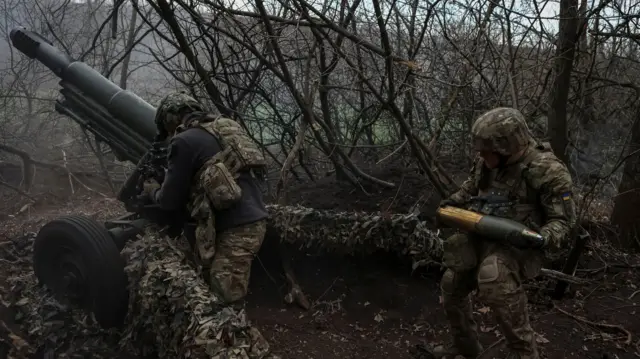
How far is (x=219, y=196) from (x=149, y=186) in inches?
39.0

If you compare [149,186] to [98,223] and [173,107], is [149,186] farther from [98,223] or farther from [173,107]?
[173,107]

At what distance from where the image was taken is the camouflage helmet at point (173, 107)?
4289 mm

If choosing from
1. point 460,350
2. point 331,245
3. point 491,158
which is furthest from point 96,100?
point 460,350

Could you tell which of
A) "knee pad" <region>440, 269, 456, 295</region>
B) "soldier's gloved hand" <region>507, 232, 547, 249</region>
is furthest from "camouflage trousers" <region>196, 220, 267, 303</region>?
"soldier's gloved hand" <region>507, 232, 547, 249</region>

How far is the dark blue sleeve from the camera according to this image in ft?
12.6

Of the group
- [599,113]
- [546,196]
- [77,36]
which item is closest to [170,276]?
[546,196]

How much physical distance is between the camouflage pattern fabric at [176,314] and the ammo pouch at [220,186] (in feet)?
1.69

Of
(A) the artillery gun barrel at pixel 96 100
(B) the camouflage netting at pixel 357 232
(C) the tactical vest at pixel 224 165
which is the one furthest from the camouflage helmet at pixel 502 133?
(A) the artillery gun barrel at pixel 96 100

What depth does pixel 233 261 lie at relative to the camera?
152 inches

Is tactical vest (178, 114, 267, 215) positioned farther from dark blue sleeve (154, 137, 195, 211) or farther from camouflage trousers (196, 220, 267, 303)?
camouflage trousers (196, 220, 267, 303)

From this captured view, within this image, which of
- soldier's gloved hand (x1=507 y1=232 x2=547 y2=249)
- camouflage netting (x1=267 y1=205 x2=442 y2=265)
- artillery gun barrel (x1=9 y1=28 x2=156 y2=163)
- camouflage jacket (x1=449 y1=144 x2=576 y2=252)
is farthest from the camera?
artillery gun barrel (x1=9 y1=28 x2=156 y2=163)

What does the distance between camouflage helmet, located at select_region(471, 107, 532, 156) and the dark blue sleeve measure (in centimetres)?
200

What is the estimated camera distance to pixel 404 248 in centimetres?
451

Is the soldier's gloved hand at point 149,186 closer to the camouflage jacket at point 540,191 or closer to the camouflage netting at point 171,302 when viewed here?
the camouflage netting at point 171,302
